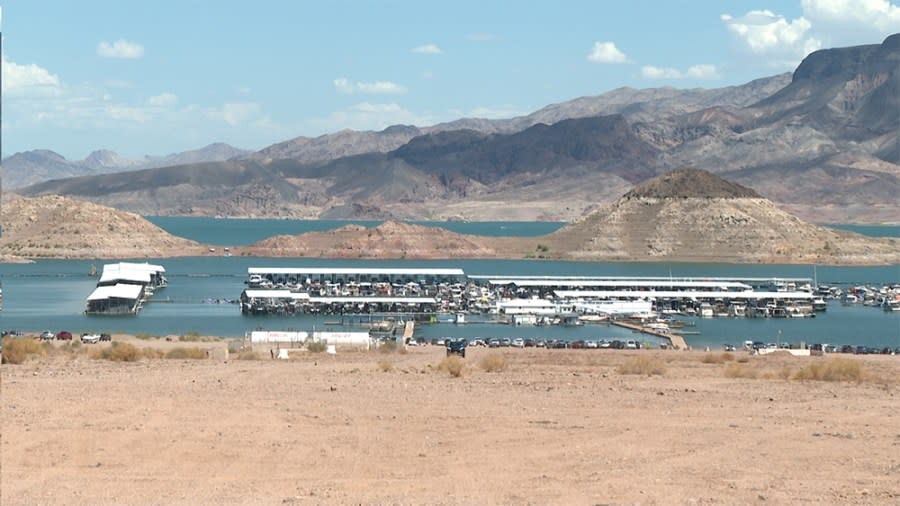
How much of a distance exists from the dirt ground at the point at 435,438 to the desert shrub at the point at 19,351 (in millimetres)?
1273

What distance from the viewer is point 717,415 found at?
19500 millimetres

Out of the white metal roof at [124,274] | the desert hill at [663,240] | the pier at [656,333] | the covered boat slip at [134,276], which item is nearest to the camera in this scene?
the pier at [656,333]

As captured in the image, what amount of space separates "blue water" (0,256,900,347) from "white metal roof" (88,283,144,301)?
110cm

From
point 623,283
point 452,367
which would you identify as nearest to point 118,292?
point 623,283

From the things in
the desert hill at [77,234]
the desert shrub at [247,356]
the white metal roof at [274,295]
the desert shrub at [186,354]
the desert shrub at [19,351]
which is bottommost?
the white metal roof at [274,295]

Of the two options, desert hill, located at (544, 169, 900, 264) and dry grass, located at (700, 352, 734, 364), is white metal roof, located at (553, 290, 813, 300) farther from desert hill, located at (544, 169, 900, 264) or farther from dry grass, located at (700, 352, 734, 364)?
desert hill, located at (544, 169, 900, 264)

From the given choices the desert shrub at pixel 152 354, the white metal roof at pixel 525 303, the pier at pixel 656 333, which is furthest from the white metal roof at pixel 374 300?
the desert shrub at pixel 152 354

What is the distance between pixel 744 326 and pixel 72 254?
2796 inches

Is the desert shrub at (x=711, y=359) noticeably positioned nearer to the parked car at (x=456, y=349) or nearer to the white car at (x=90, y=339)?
the parked car at (x=456, y=349)

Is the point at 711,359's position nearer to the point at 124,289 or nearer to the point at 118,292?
the point at 118,292

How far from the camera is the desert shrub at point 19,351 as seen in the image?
2514 centimetres

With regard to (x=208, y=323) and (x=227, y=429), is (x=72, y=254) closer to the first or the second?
(x=208, y=323)

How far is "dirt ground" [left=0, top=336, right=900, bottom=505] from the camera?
47.7 feet

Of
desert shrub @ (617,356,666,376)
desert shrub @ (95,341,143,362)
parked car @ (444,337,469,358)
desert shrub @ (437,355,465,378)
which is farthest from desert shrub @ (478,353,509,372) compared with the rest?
desert shrub @ (95,341,143,362)
